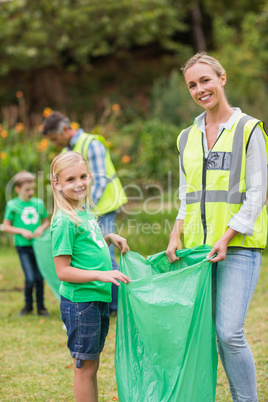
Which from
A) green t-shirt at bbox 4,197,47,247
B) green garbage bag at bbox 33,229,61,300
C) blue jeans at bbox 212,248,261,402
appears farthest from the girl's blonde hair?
green t-shirt at bbox 4,197,47,247

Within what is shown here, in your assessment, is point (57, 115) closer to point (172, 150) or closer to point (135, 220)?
point (135, 220)

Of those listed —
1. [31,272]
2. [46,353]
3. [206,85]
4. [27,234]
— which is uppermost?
[206,85]

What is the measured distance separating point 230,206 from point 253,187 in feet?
0.48

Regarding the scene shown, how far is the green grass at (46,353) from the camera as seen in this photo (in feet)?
11.5

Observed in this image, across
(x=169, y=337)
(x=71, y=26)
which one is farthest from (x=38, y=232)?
(x=71, y=26)

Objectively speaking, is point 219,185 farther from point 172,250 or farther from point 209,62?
point 209,62

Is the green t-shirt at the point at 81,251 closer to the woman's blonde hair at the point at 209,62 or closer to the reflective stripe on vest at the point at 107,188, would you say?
the woman's blonde hair at the point at 209,62

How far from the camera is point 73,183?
274cm

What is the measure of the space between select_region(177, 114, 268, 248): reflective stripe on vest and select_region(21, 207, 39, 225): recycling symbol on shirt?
3.00 m

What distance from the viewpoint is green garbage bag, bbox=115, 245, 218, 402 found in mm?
2529

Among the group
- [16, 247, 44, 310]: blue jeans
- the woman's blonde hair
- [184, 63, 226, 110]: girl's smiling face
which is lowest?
[16, 247, 44, 310]: blue jeans

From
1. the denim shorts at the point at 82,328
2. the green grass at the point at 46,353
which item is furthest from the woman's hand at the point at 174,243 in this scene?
the green grass at the point at 46,353

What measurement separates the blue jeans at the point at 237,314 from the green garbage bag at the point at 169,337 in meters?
0.08

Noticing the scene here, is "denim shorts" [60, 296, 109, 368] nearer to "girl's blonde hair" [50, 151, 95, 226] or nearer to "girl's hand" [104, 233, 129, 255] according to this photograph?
"girl's hand" [104, 233, 129, 255]
